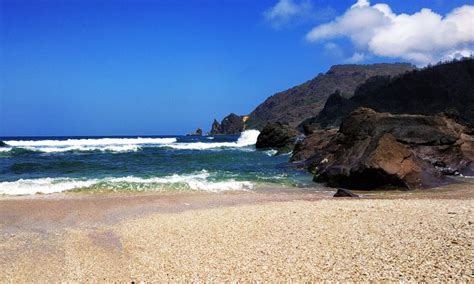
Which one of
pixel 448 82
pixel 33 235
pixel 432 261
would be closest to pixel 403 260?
pixel 432 261

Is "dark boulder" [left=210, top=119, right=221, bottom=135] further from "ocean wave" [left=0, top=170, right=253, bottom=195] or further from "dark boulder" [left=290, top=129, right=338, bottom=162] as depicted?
"ocean wave" [left=0, top=170, right=253, bottom=195]

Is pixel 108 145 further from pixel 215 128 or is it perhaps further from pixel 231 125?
pixel 215 128

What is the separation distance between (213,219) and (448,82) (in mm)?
74682

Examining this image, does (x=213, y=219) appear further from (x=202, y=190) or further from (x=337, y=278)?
(x=202, y=190)

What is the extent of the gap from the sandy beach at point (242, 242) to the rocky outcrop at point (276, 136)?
34.3 metres

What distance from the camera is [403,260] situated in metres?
6.13

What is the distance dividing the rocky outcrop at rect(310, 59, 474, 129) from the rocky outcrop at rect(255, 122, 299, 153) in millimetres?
16295

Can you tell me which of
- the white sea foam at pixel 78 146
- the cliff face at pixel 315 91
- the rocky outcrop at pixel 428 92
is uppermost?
the cliff face at pixel 315 91

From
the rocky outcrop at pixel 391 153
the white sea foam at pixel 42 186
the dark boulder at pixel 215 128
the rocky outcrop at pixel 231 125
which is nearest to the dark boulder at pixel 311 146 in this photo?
the rocky outcrop at pixel 391 153

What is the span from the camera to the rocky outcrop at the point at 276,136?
45850 millimetres

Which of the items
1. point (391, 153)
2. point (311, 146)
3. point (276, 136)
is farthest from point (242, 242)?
point (276, 136)

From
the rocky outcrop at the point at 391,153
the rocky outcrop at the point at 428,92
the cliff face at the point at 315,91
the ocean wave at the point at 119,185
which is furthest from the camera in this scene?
the cliff face at the point at 315,91

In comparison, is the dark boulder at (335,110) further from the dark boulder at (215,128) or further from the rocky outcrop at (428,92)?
the dark boulder at (215,128)

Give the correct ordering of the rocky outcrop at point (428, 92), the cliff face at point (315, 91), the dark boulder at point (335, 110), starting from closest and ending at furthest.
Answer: the rocky outcrop at point (428, 92) < the dark boulder at point (335, 110) < the cliff face at point (315, 91)
